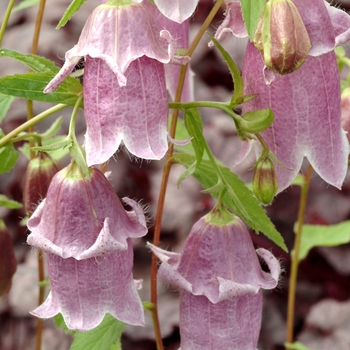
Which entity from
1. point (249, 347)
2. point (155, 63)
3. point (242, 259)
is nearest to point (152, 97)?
point (155, 63)

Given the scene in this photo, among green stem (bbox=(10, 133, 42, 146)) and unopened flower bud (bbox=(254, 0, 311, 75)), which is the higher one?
unopened flower bud (bbox=(254, 0, 311, 75))

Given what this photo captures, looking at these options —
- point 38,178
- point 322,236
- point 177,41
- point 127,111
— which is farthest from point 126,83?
point 322,236

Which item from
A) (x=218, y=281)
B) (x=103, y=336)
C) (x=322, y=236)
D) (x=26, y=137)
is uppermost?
(x=26, y=137)

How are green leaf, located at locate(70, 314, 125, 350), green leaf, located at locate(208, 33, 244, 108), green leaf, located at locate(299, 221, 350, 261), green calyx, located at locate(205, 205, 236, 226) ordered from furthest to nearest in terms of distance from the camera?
1. green leaf, located at locate(299, 221, 350, 261)
2. green leaf, located at locate(70, 314, 125, 350)
3. green calyx, located at locate(205, 205, 236, 226)
4. green leaf, located at locate(208, 33, 244, 108)

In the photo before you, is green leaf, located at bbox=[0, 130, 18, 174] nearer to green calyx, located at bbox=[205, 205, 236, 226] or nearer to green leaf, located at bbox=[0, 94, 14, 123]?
green leaf, located at bbox=[0, 94, 14, 123]

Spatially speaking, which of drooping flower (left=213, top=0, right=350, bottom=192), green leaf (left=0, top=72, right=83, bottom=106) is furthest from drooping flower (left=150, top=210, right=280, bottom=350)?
green leaf (left=0, top=72, right=83, bottom=106)

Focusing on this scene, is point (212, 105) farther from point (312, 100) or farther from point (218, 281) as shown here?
point (218, 281)
